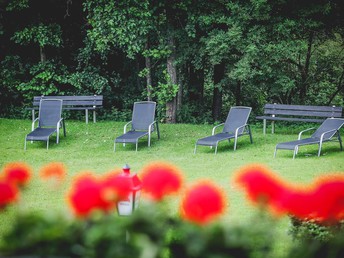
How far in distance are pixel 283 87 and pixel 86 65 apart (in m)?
6.34

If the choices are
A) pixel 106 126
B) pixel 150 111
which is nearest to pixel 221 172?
pixel 150 111

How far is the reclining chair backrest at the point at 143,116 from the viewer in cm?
1190

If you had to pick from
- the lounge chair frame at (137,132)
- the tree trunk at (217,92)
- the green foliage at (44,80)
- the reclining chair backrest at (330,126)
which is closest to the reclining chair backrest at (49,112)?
the lounge chair frame at (137,132)

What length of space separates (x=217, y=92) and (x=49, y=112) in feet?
20.7

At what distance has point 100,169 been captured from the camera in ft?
31.2

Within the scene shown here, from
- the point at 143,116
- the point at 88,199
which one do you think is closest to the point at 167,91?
the point at 143,116

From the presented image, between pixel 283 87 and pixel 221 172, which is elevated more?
pixel 283 87

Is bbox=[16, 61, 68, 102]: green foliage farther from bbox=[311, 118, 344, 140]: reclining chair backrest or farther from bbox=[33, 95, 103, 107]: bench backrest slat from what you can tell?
bbox=[311, 118, 344, 140]: reclining chair backrest

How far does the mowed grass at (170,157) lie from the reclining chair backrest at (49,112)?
516mm

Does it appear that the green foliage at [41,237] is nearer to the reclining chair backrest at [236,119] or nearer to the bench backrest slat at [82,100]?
the reclining chair backrest at [236,119]

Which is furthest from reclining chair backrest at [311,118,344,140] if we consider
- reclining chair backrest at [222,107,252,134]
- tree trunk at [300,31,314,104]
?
tree trunk at [300,31,314,104]

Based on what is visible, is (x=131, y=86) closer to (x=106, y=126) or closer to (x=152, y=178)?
(x=106, y=126)

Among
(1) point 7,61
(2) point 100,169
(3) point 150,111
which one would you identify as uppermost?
(1) point 7,61

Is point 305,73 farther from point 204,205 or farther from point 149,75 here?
point 204,205
